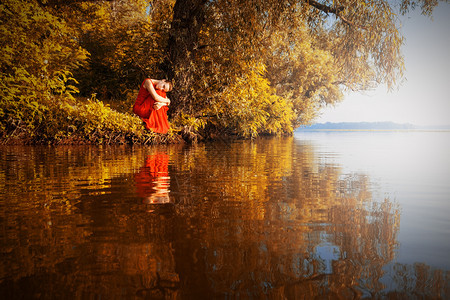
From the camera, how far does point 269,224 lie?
2.37m

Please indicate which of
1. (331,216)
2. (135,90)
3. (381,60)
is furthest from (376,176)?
(135,90)

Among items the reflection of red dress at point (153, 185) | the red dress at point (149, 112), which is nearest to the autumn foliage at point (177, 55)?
the red dress at point (149, 112)

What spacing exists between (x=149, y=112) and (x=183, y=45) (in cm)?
543

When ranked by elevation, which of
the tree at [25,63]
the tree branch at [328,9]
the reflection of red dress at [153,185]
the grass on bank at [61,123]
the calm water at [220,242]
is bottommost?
the calm water at [220,242]

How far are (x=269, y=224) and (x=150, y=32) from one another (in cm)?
1408

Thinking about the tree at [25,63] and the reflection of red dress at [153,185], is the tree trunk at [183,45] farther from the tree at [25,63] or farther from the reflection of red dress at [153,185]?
the reflection of red dress at [153,185]

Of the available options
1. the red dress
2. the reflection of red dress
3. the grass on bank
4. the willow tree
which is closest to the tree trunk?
the willow tree

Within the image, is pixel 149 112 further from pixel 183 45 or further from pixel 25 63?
pixel 25 63

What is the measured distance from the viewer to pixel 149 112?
27.7 ft

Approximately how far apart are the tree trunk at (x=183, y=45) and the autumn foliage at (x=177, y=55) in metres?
0.04

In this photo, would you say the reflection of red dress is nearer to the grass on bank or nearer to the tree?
the grass on bank

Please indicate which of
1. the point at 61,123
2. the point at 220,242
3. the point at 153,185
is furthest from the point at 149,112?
the point at 220,242

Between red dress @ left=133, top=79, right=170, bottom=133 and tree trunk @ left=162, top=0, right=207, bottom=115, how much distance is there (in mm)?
4541

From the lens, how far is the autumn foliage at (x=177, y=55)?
10.9 metres
